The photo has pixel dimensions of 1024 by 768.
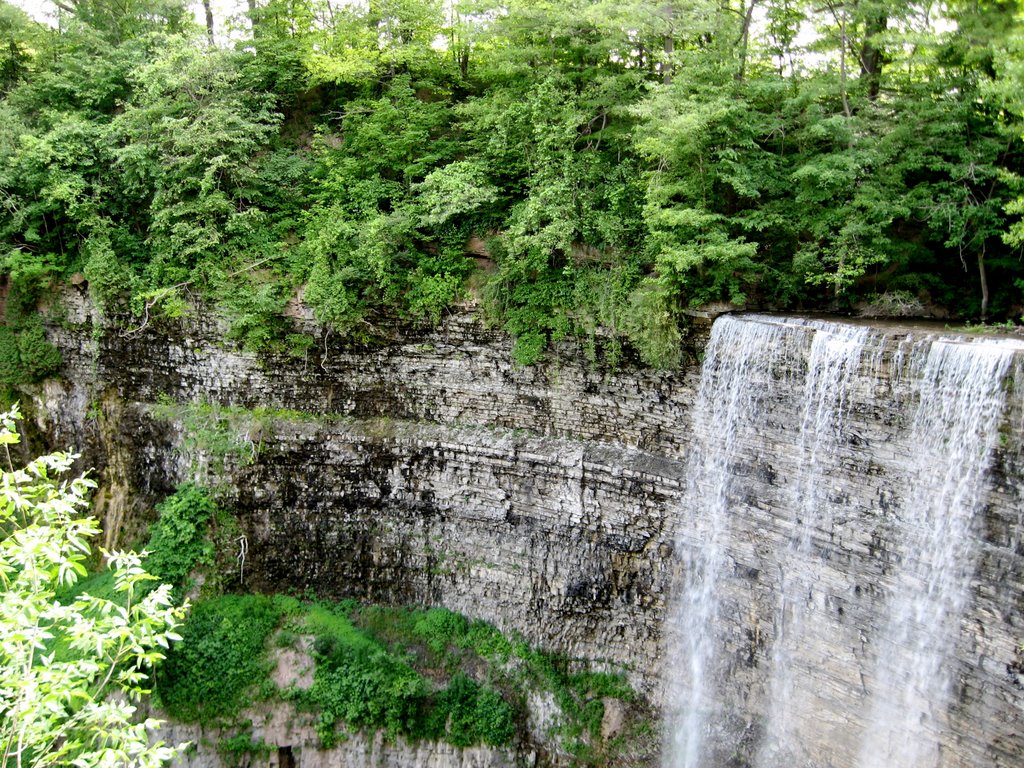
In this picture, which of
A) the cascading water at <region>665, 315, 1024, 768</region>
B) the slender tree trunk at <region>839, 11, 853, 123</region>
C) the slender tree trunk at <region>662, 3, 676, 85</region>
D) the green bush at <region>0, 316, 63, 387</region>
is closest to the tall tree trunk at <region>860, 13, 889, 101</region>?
the slender tree trunk at <region>839, 11, 853, 123</region>

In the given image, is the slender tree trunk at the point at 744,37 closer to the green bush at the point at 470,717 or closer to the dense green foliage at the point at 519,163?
the dense green foliage at the point at 519,163

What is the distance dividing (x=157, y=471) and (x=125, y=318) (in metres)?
3.48

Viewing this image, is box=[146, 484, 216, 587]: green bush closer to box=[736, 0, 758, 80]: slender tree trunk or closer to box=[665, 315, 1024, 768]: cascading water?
box=[665, 315, 1024, 768]: cascading water

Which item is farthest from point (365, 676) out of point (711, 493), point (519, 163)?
point (519, 163)

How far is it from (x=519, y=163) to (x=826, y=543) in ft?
28.2

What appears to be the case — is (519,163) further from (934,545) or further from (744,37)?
(934,545)

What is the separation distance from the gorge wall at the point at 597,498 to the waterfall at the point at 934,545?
0.13 metres

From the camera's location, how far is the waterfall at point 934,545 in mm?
8453

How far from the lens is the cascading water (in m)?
8.84

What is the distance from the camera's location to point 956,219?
1059 cm

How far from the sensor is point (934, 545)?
9031mm

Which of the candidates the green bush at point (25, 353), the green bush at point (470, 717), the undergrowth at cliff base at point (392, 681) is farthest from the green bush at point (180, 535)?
the green bush at point (470, 717)

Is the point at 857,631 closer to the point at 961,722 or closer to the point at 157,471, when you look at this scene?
the point at 961,722

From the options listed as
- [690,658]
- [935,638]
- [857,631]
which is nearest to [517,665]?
[690,658]
